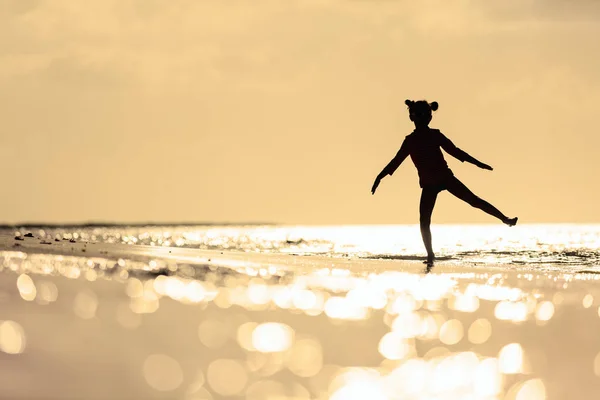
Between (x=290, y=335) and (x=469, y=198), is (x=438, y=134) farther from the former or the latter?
(x=290, y=335)

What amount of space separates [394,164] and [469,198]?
1.68 metres

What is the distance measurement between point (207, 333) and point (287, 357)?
1250mm

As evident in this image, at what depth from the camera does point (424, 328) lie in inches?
364

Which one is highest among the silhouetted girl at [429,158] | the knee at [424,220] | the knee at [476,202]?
the silhouetted girl at [429,158]

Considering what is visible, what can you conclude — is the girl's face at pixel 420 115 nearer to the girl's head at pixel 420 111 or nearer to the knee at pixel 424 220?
the girl's head at pixel 420 111

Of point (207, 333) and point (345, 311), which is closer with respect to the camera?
point (207, 333)

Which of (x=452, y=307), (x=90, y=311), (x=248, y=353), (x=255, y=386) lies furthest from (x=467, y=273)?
(x=255, y=386)

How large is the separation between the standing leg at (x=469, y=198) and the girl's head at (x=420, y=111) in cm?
133

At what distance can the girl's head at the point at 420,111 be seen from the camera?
20.5m

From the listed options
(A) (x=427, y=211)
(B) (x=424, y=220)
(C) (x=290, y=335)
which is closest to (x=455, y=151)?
(A) (x=427, y=211)

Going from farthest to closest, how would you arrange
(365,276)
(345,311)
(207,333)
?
(365,276)
(345,311)
(207,333)

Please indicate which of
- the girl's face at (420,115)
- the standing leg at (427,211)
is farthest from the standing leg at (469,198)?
the girl's face at (420,115)

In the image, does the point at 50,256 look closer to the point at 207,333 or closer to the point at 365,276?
the point at 365,276

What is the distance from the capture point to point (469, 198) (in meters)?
21.0
